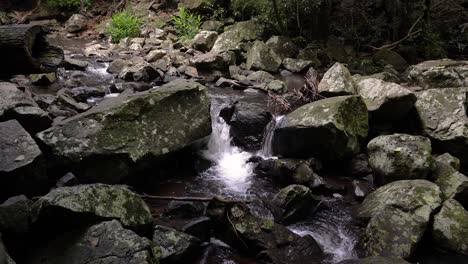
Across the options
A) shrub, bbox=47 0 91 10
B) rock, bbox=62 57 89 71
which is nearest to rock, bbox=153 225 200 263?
rock, bbox=62 57 89 71

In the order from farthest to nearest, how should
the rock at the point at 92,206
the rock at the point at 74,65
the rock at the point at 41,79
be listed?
the rock at the point at 74,65 < the rock at the point at 41,79 < the rock at the point at 92,206

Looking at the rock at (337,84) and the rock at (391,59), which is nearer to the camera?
the rock at (337,84)

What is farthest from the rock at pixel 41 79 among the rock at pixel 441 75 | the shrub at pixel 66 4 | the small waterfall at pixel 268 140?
the shrub at pixel 66 4

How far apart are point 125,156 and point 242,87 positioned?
17.0 feet

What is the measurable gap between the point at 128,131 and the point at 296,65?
707 cm

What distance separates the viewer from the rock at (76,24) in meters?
15.7

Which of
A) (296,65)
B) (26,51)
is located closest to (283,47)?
(296,65)

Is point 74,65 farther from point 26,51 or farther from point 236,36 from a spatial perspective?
point 26,51

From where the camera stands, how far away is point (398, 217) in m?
4.42

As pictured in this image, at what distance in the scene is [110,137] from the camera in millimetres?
4867

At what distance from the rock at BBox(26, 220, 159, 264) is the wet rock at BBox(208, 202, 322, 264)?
3.71ft

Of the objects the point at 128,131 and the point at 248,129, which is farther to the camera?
the point at 248,129

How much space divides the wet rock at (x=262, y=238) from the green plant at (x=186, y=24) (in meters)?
10.1

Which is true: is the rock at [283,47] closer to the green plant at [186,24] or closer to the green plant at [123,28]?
the green plant at [186,24]
